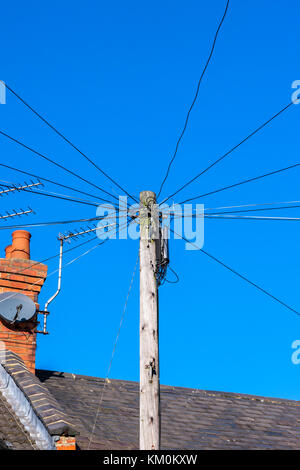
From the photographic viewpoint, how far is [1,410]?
12.0 meters

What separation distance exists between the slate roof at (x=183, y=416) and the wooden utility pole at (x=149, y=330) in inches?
124

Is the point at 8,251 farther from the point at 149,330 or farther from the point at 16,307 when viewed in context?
the point at 149,330

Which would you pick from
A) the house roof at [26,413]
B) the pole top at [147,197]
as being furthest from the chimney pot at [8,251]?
the pole top at [147,197]

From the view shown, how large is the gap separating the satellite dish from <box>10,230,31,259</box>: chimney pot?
44.7 inches

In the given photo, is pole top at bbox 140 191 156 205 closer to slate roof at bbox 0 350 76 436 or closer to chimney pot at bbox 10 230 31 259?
slate roof at bbox 0 350 76 436

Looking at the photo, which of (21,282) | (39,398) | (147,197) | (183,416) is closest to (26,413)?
(39,398)

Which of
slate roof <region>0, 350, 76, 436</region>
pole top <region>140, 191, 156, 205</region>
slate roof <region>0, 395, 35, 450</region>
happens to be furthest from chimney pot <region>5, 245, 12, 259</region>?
pole top <region>140, 191, 156, 205</region>

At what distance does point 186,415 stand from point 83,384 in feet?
7.18

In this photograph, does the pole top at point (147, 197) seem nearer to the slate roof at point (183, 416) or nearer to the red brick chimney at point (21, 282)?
the slate roof at point (183, 416)

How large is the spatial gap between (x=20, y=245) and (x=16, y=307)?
5.31 feet

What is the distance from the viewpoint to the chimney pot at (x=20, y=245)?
591 inches
